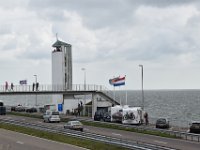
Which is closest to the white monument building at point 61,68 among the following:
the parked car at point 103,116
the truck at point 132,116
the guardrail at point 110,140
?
the parked car at point 103,116

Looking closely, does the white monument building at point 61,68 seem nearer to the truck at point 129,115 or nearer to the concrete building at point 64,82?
the concrete building at point 64,82

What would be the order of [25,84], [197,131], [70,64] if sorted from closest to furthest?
[197,131]
[25,84]
[70,64]

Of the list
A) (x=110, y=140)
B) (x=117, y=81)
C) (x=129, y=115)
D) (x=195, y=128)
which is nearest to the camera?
(x=110, y=140)

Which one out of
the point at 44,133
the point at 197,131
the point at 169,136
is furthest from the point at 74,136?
the point at 197,131

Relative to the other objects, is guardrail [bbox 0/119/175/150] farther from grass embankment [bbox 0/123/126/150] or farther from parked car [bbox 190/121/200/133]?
parked car [bbox 190/121/200/133]

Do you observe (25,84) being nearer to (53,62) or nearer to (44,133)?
(53,62)

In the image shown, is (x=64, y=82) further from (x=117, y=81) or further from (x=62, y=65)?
(x=117, y=81)

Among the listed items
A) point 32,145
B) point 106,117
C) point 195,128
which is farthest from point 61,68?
point 32,145

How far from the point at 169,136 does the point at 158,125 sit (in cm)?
863

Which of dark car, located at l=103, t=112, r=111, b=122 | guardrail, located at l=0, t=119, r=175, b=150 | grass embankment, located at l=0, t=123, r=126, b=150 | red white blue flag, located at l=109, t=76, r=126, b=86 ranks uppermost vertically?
red white blue flag, located at l=109, t=76, r=126, b=86

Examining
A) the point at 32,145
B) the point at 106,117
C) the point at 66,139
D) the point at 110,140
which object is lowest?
the point at 32,145

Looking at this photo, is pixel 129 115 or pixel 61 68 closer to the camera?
pixel 129 115

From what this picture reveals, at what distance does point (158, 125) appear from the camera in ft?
142

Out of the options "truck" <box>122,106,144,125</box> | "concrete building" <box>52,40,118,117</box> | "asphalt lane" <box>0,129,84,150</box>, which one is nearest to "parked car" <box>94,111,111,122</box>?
"truck" <box>122,106,144,125</box>
